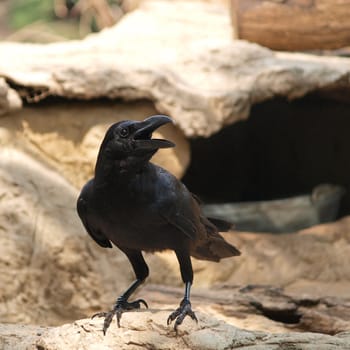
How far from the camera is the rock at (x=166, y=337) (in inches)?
136

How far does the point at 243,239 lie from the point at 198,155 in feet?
8.18

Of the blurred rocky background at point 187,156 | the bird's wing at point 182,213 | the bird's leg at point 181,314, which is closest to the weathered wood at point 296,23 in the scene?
the blurred rocky background at point 187,156

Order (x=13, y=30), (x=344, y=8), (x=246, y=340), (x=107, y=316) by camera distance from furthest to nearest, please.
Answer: (x=13, y=30) → (x=344, y=8) → (x=107, y=316) → (x=246, y=340)

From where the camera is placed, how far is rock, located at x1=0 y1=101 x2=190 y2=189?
254 inches

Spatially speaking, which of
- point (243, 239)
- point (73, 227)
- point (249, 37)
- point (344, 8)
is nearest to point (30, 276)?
point (73, 227)

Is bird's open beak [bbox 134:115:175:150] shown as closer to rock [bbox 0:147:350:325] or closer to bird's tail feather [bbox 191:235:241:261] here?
bird's tail feather [bbox 191:235:241:261]

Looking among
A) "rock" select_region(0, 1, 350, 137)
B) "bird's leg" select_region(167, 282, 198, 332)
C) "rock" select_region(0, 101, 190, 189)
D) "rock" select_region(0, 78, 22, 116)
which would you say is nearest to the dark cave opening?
"rock" select_region(0, 1, 350, 137)

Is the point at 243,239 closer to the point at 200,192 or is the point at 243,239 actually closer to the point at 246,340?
the point at 200,192

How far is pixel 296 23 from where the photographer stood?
7.54 meters

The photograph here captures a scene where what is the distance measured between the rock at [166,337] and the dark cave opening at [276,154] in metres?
4.88

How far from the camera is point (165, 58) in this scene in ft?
23.1

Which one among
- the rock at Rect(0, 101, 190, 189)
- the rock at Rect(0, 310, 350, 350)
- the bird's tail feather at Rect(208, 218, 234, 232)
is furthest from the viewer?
the rock at Rect(0, 101, 190, 189)

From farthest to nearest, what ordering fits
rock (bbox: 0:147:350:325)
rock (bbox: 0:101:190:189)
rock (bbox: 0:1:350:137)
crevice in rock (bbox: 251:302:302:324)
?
rock (bbox: 0:101:190:189) → rock (bbox: 0:1:350:137) → rock (bbox: 0:147:350:325) → crevice in rock (bbox: 251:302:302:324)

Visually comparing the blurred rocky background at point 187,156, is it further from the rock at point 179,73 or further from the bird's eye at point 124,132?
the bird's eye at point 124,132
